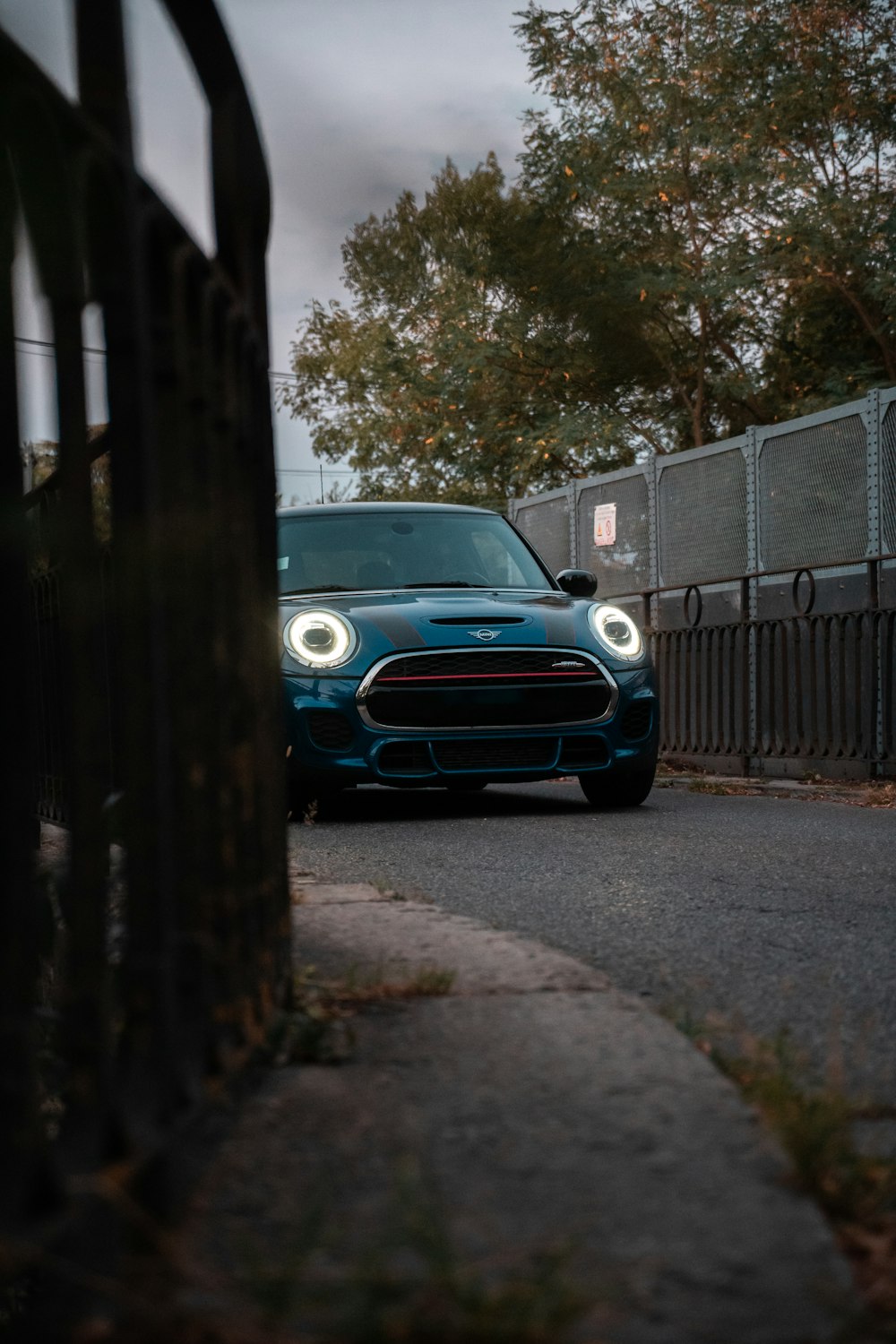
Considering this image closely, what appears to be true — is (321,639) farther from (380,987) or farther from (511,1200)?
(511,1200)

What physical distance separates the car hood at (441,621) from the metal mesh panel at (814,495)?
3.01 meters

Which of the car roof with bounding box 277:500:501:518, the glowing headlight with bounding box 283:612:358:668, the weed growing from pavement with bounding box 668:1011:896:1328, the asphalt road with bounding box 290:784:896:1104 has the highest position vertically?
the car roof with bounding box 277:500:501:518

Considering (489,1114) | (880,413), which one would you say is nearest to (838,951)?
(489,1114)

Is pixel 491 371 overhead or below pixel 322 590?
overhead

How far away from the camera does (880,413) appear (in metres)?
10.6

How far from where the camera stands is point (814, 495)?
37.1 ft

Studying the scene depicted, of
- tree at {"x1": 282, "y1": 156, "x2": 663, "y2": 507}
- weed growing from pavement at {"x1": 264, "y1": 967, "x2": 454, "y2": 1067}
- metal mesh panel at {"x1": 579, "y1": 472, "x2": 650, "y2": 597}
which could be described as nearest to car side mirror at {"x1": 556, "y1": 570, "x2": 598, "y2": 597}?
metal mesh panel at {"x1": 579, "y1": 472, "x2": 650, "y2": 597}

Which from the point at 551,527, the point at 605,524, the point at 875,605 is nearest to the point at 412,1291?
the point at 875,605

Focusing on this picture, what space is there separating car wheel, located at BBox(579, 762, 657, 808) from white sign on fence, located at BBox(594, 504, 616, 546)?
644cm

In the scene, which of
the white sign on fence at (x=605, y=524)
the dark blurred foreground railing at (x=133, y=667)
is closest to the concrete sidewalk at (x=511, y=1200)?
the dark blurred foreground railing at (x=133, y=667)

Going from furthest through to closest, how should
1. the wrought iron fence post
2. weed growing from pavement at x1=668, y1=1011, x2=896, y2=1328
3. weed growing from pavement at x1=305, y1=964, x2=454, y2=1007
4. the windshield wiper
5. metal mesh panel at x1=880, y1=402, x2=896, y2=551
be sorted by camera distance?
metal mesh panel at x1=880, y1=402, x2=896, y2=551
the wrought iron fence post
the windshield wiper
weed growing from pavement at x1=305, y1=964, x2=454, y2=1007
weed growing from pavement at x1=668, y1=1011, x2=896, y2=1328

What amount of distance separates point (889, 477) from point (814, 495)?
90cm

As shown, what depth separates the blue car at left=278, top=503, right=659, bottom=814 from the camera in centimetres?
759

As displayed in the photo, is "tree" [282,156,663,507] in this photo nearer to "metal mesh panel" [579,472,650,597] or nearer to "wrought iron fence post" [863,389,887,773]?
"metal mesh panel" [579,472,650,597]
